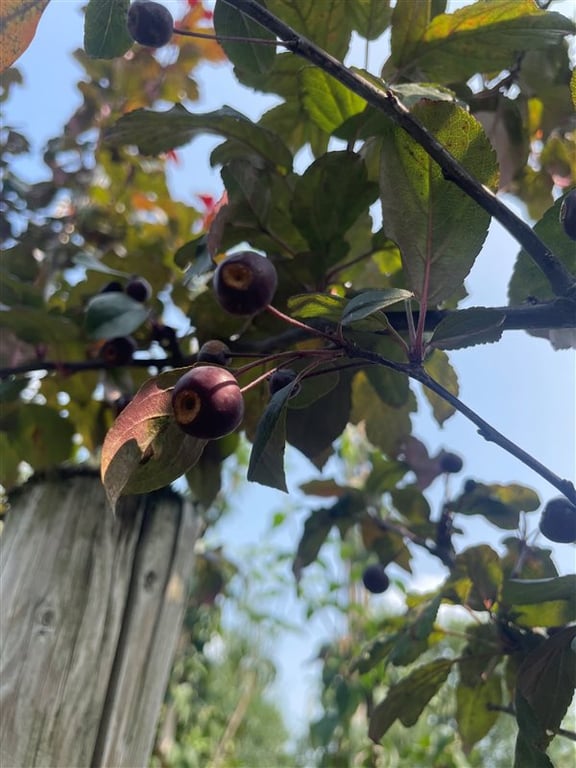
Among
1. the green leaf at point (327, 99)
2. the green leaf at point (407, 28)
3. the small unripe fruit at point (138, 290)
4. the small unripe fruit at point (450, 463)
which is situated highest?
the green leaf at point (407, 28)

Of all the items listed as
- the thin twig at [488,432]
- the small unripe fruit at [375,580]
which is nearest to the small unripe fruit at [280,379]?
the thin twig at [488,432]

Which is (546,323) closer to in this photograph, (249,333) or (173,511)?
(249,333)

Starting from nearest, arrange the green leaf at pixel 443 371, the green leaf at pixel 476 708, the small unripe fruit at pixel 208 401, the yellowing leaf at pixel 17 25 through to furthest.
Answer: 1. the small unripe fruit at pixel 208 401
2. the yellowing leaf at pixel 17 25
3. the green leaf at pixel 443 371
4. the green leaf at pixel 476 708

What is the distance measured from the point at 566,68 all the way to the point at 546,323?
0.69 m

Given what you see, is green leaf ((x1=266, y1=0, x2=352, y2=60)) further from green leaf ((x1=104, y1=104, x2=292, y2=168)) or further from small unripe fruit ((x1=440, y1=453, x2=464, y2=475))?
small unripe fruit ((x1=440, y1=453, x2=464, y2=475))

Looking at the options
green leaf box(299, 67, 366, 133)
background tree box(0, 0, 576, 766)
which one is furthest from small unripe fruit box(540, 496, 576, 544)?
green leaf box(299, 67, 366, 133)

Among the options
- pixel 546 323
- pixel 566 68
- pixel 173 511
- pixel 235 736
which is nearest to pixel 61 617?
pixel 173 511

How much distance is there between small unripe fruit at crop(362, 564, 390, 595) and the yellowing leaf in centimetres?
94

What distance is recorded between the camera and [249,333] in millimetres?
1060

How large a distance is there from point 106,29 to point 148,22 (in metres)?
0.05

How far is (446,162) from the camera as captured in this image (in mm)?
630

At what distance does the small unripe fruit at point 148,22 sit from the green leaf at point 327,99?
0.85 feet

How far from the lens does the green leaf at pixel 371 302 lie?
59cm

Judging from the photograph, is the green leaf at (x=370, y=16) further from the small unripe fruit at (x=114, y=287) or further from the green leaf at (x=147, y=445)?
the green leaf at (x=147, y=445)
